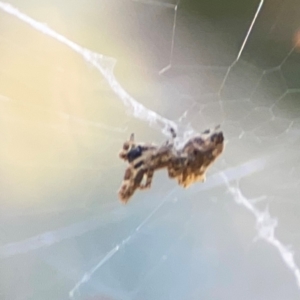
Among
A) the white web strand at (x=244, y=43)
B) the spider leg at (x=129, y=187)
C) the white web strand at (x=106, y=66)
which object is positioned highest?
the white web strand at (x=244, y=43)

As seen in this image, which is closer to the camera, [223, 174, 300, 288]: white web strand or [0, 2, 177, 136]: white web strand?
[0, 2, 177, 136]: white web strand

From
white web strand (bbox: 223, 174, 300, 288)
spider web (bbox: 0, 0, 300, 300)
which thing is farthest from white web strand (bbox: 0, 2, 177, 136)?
white web strand (bbox: 223, 174, 300, 288)

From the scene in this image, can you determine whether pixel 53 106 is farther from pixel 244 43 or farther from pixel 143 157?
pixel 244 43

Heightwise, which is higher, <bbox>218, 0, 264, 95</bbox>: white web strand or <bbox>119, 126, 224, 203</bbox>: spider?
<bbox>218, 0, 264, 95</bbox>: white web strand

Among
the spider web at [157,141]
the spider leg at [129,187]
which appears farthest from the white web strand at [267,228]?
the spider leg at [129,187]

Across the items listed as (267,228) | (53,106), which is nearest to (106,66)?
(53,106)

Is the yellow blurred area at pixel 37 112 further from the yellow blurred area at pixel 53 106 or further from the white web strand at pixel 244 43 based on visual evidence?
the white web strand at pixel 244 43

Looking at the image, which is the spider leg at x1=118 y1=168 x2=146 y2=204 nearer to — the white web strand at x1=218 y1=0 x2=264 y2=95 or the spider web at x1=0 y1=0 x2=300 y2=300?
the spider web at x1=0 y1=0 x2=300 y2=300

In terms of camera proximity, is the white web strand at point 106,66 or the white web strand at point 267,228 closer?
the white web strand at point 106,66
